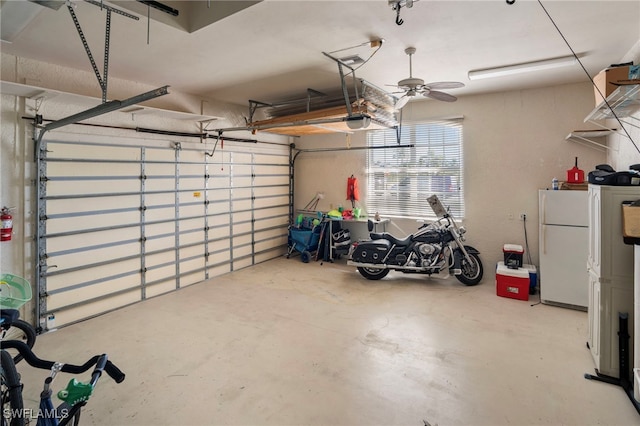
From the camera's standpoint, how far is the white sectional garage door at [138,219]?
373cm

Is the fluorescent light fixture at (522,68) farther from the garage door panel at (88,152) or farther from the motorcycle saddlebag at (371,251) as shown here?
the garage door panel at (88,152)

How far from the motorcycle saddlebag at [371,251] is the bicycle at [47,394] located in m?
3.99

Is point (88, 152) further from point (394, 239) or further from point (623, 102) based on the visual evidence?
point (623, 102)

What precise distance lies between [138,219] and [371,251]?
3404mm

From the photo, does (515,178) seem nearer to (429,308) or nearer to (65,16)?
(429,308)

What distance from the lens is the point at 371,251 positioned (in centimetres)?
519

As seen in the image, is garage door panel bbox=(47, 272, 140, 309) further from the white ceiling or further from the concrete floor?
the white ceiling

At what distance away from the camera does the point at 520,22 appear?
9.05ft

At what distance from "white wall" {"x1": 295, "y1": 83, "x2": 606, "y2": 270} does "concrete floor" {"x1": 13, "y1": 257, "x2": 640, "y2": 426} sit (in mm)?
1185

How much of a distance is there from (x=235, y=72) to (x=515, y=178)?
14.1ft

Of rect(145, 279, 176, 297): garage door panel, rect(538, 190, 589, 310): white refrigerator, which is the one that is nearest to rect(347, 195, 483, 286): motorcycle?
rect(538, 190, 589, 310): white refrigerator

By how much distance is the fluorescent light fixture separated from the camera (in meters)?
3.59

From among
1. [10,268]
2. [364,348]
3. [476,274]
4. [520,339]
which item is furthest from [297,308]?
[10,268]

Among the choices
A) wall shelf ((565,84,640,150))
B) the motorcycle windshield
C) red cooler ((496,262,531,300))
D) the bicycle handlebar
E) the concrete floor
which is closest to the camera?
the bicycle handlebar
